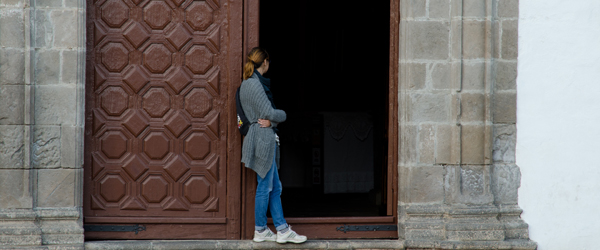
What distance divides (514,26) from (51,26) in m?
3.91

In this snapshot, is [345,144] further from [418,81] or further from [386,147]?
[418,81]

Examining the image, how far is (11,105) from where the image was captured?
15.5 ft

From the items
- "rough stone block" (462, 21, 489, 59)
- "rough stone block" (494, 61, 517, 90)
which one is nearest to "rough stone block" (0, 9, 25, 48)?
"rough stone block" (462, 21, 489, 59)

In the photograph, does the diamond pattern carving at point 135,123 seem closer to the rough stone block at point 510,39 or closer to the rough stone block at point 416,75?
the rough stone block at point 416,75

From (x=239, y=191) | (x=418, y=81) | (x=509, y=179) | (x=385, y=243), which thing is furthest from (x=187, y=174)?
(x=509, y=179)

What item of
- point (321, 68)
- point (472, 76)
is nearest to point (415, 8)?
point (472, 76)

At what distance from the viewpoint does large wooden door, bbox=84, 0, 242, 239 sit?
5055 mm

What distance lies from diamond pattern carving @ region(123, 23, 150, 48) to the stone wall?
1.24ft

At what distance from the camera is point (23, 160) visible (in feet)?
15.6

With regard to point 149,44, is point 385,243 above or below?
below

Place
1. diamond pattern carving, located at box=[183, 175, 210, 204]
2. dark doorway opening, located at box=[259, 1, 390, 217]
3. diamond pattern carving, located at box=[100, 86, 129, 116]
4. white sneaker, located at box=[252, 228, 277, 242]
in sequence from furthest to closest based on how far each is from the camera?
dark doorway opening, located at box=[259, 1, 390, 217], diamond pattern carving, located at box=[183, 175, 210, 204], diamond pattern carving, located at box=[100, 86, 129, 116], white sneaker, located at box=[252, 228, 277, 242]

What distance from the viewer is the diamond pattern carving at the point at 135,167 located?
509cm

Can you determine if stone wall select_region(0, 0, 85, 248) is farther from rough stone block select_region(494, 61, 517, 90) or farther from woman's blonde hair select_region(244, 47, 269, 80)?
rough stone block select_region(494, 61, 517, 90)

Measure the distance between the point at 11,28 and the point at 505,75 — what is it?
414 centimetres
